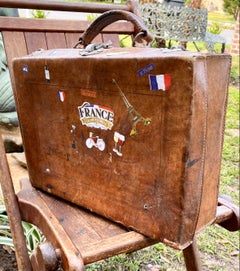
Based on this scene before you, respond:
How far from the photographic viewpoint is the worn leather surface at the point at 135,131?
1.90 ft

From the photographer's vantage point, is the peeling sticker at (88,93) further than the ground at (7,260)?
No

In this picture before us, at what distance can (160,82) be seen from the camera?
582 millimetres

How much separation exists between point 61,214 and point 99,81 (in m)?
0.32

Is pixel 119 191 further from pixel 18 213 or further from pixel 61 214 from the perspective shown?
pixel 18 213

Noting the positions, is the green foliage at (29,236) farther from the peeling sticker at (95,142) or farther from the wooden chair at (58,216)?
the peeling sticker at (95,142)

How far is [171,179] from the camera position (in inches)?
23.9

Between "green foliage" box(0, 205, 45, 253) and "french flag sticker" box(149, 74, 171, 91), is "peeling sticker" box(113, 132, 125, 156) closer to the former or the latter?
"french flag sticker" box(149, 74, 171, 91)

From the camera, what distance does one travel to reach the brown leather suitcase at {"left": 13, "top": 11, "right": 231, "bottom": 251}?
1.90 ft

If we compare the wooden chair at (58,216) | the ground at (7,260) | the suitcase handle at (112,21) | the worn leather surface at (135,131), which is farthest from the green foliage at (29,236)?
the suitcase handle at (112,21)

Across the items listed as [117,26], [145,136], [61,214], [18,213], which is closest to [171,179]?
[145,136]

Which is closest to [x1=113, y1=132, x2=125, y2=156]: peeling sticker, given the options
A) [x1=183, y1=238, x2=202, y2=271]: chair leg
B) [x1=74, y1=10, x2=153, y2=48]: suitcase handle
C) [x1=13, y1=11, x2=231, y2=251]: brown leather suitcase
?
[x1=13, y1=11, x2=231, y2=251]: brown leather suitcase

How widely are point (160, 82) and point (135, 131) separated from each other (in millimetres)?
108

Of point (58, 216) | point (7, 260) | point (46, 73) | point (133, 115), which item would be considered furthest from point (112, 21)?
point (7, 260)

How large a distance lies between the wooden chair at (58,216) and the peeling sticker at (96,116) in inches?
8.4
